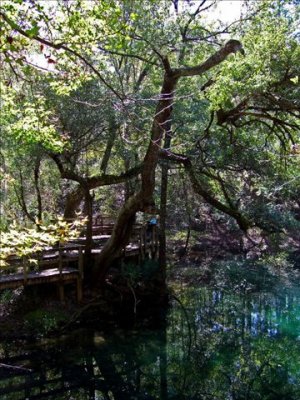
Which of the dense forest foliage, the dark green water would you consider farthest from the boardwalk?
the dark green water

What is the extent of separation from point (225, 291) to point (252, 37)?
36.5 ft

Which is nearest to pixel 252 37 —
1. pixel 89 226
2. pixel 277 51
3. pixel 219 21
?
pixel 277 51

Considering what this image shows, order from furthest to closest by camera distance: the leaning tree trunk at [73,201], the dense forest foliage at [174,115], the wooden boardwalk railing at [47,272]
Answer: the leaning tree trunk at [73,201], the wooden boardwalk railing at [47,272], the dense forest foliage at [174,115]

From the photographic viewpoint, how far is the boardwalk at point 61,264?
455 inches

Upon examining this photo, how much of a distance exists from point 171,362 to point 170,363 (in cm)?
6

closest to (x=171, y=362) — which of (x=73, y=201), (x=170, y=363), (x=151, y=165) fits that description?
(x=170, y=363)

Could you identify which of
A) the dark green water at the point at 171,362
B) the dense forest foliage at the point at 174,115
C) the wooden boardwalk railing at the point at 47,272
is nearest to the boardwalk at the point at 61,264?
the wooden boardwalk railing at the point at 47,272

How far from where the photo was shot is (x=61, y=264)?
41.0 feet

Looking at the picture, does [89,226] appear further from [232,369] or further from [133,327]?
[232,369]

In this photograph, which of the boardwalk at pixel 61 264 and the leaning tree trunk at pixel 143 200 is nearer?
Result: the leaning tree trunk at pixel 143 200

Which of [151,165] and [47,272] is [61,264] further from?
[151,165]

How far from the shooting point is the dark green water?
9477 mm

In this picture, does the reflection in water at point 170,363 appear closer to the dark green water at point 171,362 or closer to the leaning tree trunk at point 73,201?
the dark green water at point 171,362

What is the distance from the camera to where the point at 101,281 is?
1407cm
